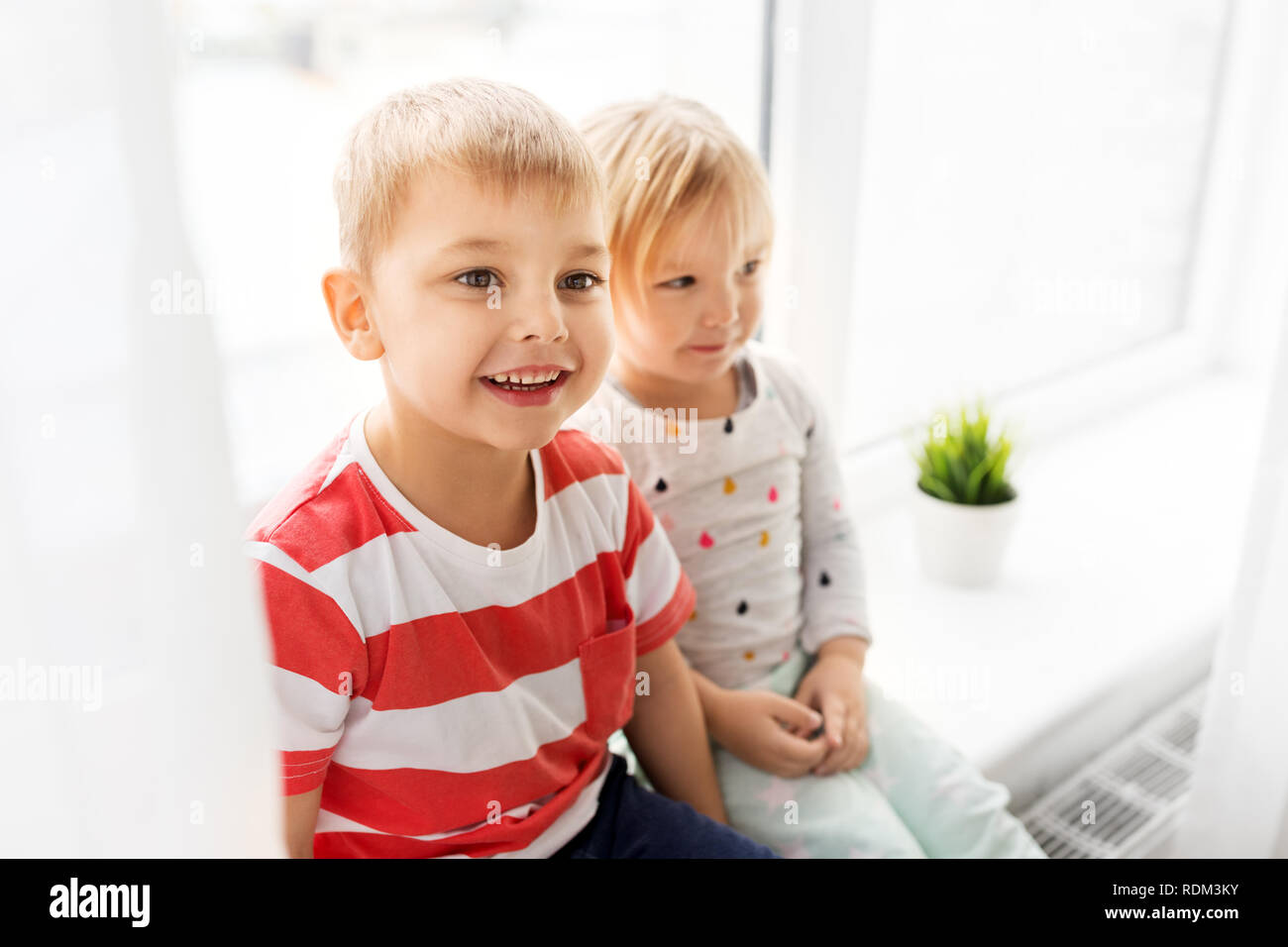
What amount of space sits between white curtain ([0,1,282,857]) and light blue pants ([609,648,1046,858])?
0.59 metres

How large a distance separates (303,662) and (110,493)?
0.26 meters

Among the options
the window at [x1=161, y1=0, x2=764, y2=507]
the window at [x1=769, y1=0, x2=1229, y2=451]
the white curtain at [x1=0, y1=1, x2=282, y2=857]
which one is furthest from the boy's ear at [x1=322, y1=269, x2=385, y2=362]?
the window at [x1=769, y1=0, x2=1229, y2=451]

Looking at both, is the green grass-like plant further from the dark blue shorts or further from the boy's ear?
the boy's ear

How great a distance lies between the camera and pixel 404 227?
681 mm

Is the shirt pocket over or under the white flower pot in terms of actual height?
over

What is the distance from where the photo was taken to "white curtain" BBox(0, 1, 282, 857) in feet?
1.35

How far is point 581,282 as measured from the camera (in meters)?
0.75

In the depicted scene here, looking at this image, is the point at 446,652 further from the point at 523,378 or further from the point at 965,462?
the point at 965,462

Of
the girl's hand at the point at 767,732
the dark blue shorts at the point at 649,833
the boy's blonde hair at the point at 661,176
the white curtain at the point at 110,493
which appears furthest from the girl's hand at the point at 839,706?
the white curtain at the point at 110,493

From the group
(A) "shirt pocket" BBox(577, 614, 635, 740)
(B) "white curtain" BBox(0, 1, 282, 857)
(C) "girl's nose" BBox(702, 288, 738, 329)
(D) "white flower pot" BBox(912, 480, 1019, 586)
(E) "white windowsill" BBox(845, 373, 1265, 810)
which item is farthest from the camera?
(D) "white flower pot" BBox(912, 480, 1019, 586)

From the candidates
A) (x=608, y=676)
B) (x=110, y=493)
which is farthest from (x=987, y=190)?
(x=110, y=493)

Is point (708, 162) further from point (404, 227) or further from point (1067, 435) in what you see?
point (1067, 435)

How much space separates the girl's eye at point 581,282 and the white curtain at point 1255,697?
0.62m

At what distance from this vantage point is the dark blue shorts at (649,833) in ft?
2.82
